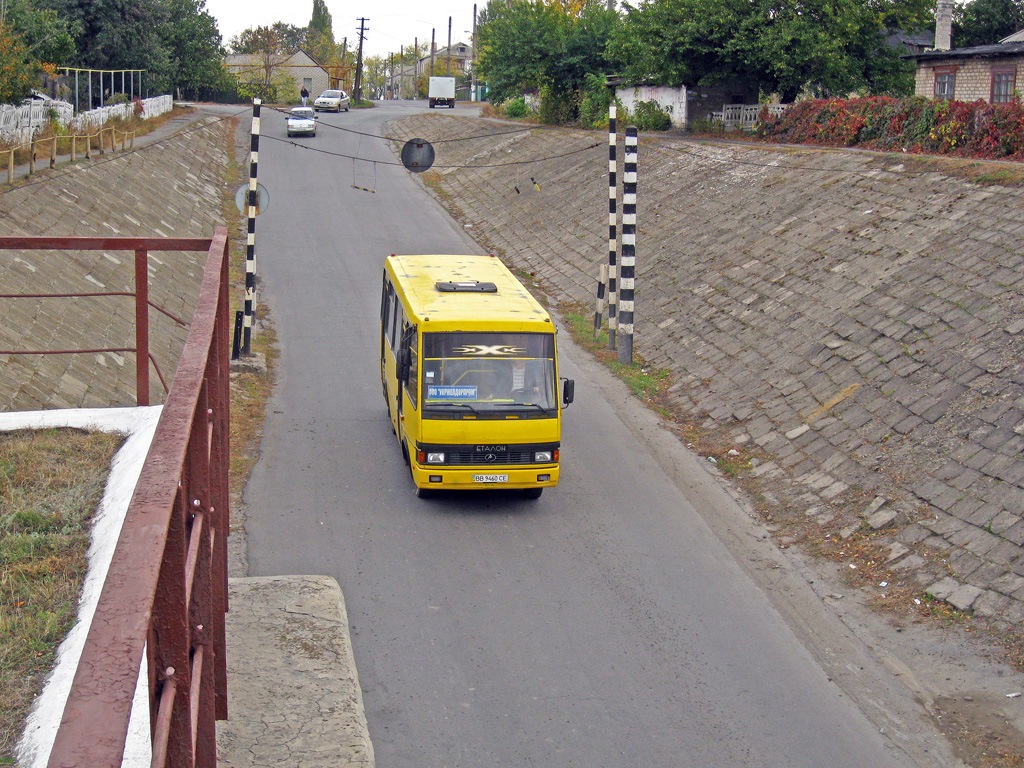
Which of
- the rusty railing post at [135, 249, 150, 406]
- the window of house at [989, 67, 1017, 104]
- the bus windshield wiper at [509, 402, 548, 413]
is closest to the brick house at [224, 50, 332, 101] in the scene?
the window of house at [989, 67, 1017, 104]

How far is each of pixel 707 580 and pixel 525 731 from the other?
369cm

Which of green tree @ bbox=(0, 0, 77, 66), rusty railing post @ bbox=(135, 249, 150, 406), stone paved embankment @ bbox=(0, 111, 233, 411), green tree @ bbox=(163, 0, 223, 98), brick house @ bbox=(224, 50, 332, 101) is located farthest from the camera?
brick house @ bbox=(224, 50, 332, 101)

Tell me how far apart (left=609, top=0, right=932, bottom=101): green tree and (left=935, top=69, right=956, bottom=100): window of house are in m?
1.75

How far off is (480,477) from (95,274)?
34.5 feet

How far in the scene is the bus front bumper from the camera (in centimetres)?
1300

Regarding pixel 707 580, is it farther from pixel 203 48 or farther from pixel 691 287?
pixel 203 48

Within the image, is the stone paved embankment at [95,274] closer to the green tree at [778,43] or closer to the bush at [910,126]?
the bush at [910,126]

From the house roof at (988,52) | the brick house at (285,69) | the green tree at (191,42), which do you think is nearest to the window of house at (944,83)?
the house roof at (988,52)

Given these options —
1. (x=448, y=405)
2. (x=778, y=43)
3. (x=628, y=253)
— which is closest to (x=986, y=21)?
(x=778, y=43)

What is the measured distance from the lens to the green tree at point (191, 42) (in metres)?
68.6

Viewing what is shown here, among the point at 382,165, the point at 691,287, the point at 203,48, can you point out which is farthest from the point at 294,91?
the point at 691,287

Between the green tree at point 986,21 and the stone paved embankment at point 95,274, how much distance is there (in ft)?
127

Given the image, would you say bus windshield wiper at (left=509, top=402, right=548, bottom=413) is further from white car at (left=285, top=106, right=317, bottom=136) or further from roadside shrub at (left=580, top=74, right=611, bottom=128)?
white car at (left=285, top=106, right=317, bottom=136)

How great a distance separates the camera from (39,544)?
5762 mm
